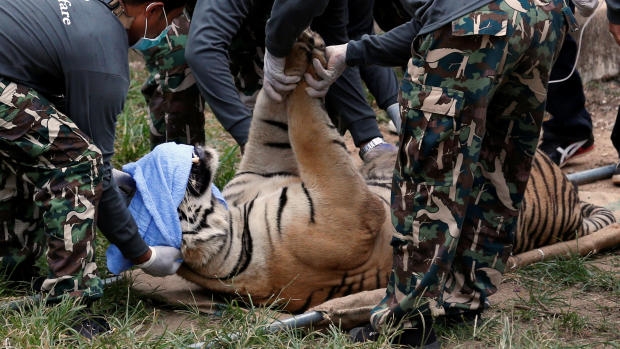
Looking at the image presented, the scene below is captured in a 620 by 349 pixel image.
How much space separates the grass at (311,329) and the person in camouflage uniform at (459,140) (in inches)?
7.2

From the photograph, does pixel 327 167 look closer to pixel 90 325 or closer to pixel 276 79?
pixel 276 79

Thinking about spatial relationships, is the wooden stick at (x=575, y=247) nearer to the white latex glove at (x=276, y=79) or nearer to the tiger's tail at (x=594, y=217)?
the tiger's tail at (x=594, y=217)

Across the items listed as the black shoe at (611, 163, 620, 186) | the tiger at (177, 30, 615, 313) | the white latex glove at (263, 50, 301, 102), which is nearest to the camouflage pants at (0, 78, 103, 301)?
the tiger at (177, 30, 615, 313)

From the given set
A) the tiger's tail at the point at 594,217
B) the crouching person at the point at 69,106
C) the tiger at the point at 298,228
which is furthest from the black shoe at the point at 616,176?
the crouching person at the point at 69,106

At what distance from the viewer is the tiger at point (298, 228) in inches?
159

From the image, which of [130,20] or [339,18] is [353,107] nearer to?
[339,18]

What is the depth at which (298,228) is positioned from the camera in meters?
4.08

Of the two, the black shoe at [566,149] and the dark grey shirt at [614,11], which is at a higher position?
the dark grey shirt at [614,11]

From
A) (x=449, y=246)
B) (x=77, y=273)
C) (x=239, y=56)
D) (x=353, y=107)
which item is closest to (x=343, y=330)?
(x=449, y=246)

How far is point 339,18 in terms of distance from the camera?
178 inches

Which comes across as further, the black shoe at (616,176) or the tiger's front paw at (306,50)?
the black shoe at (616,176)

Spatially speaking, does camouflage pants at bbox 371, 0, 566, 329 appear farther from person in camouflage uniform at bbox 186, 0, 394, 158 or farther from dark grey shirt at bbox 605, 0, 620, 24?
person in camouflage uniform at bbox 186, 0, 394, 158

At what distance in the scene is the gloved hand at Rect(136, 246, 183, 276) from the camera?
3775 millimetres

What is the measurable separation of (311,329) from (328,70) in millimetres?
1091
